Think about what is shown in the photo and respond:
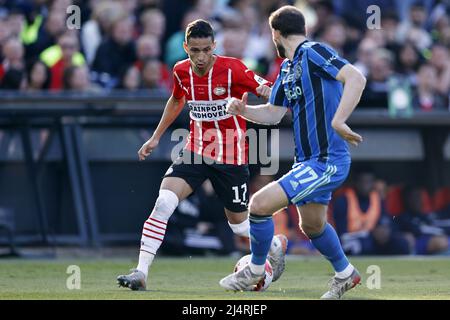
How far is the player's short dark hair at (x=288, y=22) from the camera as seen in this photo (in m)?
8.22

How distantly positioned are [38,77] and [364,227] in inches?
180

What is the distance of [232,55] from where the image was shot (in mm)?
14445

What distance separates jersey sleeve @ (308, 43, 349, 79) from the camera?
7.95 metres

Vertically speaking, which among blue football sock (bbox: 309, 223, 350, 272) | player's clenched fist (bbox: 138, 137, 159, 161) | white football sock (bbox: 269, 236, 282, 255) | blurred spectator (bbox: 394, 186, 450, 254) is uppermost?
player's clenched fist (bbox: 138, 137, 159, 161)

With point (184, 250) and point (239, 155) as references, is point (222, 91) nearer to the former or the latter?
point (239, 155)

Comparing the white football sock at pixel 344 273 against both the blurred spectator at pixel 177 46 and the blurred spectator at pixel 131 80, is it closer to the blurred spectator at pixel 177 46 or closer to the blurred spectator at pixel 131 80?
the blurred spectator at pixel 131 80

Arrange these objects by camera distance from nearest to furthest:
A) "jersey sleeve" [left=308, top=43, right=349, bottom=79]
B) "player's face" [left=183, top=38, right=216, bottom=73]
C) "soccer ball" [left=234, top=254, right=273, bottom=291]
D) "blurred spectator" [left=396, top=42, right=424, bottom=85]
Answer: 1. "jersey sleeve" [left=308, top=43, right=349, bottom=79]
2. "soccer ball" [left=234, top=254, right=273, bottom=291]
3. "player's face" [left=183, top=38, right=216, bottom=73]
4. "blurred spectator" [left=396, top=42, right=424, bottom=85]

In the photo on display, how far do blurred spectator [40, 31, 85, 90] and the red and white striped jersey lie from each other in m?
4.56

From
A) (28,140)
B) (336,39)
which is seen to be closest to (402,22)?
(336,39)

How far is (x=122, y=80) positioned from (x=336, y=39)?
3269mm

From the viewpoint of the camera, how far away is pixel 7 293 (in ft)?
28.0

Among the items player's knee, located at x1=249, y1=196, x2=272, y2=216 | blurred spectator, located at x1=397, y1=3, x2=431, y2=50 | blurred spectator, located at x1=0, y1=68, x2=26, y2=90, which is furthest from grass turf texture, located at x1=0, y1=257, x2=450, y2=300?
blurred spectator, located at x1=397, y1=3, x2=431, y2=50

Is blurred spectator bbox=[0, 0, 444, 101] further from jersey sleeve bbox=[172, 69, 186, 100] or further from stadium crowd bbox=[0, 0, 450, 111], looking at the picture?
jersey sleeve bbox=[172, 69, 186, 100]

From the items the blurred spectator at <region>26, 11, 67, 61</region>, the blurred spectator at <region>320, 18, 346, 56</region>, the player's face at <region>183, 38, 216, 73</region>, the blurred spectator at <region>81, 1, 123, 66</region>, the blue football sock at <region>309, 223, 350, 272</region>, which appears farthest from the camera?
the blurred spectator at <region>320, 18, 346, 56</region>
